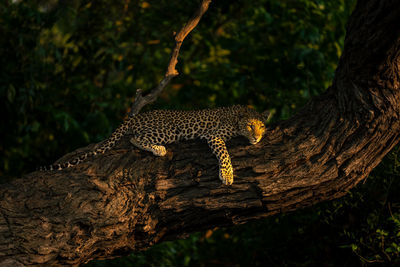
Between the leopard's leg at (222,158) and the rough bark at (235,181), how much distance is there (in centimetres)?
11

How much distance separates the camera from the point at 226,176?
5.48 meters

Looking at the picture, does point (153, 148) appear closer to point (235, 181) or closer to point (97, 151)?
point (97, 151)

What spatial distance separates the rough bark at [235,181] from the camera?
5117 mm

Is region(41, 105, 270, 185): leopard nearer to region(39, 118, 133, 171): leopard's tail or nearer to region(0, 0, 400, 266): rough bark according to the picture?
region(39, 118, 133, 171): leopard's tail

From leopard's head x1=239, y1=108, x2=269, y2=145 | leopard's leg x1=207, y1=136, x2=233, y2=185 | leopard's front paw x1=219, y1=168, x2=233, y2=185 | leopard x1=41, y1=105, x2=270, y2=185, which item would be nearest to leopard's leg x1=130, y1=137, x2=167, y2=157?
leopard x1=41, y1=105, x2=270, y2=185

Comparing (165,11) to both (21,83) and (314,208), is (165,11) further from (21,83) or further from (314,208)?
(314,208)

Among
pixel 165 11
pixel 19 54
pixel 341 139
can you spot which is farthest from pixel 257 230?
pixel 19 54

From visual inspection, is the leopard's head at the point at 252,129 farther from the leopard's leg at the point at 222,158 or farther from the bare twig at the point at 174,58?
the bare twig at the point at 174,58

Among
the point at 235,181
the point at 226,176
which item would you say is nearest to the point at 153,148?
the point at 226,176

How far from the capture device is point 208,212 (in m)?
5.45

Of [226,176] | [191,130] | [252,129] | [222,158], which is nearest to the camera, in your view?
[226,176]

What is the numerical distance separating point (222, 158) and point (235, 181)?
326mm

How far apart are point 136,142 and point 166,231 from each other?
1.24 meters

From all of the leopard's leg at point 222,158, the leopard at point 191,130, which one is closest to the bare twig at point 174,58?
the leopard at point 191,130
